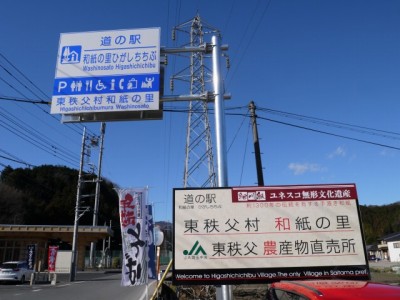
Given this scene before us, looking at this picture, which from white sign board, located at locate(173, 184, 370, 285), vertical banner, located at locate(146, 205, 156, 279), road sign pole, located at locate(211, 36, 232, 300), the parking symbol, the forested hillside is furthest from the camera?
the forested hillside

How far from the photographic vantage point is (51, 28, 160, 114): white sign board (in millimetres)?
9734

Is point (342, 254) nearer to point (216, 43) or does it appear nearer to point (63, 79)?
point (216, 43)

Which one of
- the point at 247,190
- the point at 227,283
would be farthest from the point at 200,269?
the point at 247,190

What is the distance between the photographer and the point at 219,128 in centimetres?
860

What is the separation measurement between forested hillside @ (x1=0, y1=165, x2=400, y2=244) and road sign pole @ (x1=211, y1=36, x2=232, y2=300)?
169ft

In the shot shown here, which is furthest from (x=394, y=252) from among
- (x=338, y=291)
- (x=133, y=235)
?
(x=338, y=291)

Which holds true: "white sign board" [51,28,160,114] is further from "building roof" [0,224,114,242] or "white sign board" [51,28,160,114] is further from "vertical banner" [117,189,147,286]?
"building roof" [0,224,114,242]

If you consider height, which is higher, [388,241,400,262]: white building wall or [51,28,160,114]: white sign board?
[51,28,160,114]: white sign board

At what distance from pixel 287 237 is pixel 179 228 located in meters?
2.07

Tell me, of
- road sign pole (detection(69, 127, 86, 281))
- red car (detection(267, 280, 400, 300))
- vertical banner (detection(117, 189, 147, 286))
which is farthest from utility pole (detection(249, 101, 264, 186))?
road sign pole (detection(69, 127, 86, 281))

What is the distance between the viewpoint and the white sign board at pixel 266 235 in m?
6.89

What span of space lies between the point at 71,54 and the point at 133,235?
532 centimetres

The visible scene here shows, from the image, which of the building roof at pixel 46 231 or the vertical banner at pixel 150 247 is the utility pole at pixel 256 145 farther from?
the building roof at pixel 46 231

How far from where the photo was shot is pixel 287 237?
703 centimetres
